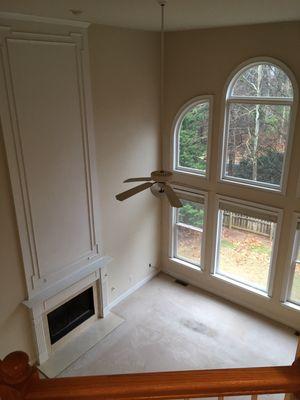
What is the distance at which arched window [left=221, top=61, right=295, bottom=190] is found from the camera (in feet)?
17.0

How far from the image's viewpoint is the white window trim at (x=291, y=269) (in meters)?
5.49

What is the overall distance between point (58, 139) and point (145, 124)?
1.96m

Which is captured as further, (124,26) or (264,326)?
(264,326)

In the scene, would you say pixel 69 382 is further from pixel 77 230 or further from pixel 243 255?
pixel 243 255

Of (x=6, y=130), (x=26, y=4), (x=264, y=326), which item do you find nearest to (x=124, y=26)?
(x=26, y=4)

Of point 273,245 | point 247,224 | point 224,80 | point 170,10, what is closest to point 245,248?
point 247,224

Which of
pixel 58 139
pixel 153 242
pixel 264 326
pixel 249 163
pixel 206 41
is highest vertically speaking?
pixel 206 41

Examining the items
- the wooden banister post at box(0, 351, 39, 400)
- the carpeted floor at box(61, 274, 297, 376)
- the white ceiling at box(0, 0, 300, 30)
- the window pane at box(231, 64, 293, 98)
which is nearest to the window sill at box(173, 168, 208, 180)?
the window pane at box(231, 64, 293, 98)

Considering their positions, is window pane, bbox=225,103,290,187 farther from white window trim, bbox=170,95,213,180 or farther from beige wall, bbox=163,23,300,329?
white window trim, bbox=170,95,213,180

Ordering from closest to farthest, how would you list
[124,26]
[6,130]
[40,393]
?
[40,393] < [6,130] < [124,26]

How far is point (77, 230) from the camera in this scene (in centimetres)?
542

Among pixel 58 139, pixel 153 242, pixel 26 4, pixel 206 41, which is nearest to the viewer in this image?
pixel 26 4

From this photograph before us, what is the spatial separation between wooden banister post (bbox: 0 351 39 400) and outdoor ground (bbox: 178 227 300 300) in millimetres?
5436

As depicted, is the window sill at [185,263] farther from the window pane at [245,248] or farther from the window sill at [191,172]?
the window sill at [191,172]
